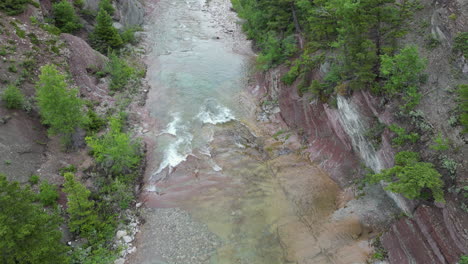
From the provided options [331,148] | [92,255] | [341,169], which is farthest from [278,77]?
[92,255]

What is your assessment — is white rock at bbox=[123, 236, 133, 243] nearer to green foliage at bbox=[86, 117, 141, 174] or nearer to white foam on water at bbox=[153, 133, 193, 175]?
green foliage at bbox=[86, 117, 141, 174]

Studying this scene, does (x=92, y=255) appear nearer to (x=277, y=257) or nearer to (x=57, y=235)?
(x=57, y=235)

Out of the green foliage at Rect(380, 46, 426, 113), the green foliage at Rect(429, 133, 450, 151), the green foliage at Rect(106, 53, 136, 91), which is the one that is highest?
the green foliage at Rect(380, 46, 426, 113)

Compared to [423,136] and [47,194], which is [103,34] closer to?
[47,194]

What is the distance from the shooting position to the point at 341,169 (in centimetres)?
2606

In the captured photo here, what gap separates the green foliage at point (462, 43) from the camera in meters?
21.1

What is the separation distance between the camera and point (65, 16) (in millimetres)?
41531

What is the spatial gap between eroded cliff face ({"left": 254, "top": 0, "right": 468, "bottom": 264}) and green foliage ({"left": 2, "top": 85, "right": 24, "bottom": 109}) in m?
24.2

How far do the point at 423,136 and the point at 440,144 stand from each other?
213 centimetres

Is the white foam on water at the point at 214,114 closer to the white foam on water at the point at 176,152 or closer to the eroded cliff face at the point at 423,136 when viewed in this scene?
the white foam on water at the point at 176,152

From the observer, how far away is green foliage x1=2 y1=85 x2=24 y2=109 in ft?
90.3

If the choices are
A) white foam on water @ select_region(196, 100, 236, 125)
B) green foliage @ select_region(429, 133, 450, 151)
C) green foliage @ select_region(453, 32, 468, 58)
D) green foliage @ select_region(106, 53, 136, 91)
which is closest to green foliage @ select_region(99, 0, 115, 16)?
green foliage @ select_region(106, 53, 136, 91)

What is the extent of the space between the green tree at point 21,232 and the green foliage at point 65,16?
3096 cm

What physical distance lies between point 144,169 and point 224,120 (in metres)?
9.53
